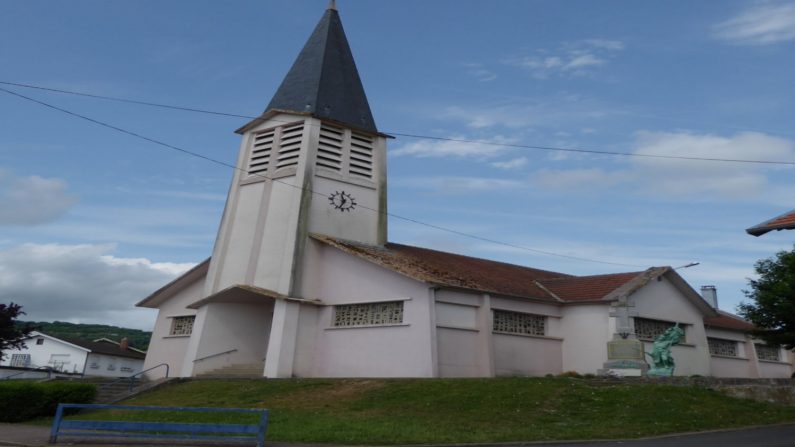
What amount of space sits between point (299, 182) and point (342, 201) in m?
2.01

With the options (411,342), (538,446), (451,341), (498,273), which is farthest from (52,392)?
(498,273)

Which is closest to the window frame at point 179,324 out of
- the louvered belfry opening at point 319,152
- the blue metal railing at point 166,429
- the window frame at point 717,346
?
the louvered belfry opening at point 319,152

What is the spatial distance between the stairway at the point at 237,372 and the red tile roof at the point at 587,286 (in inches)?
471

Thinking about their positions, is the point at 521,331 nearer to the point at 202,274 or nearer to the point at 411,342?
the point at 411,342

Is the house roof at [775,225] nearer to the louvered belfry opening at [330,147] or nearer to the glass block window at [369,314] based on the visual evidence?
the glass block window at [369,314]

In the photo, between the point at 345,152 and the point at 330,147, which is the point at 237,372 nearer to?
the point at 330,147

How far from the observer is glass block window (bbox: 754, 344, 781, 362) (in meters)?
32.5

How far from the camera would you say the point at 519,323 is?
24406 mm

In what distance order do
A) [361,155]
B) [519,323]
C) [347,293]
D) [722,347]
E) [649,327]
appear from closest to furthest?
[347,293]
[519,323]
[649,327]
[361,155]
[722,347]

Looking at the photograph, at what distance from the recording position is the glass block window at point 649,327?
83.9 feet

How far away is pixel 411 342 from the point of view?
2150 centimetres

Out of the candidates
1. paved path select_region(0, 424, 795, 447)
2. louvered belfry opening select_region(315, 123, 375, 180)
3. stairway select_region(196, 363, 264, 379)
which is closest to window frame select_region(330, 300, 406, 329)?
stairway select_region(196, 363, 264, 379)

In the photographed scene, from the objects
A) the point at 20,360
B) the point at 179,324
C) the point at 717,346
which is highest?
the point at 717,346

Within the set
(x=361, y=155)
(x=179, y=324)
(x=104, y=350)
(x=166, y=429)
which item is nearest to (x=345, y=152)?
(x=361, y=155)
